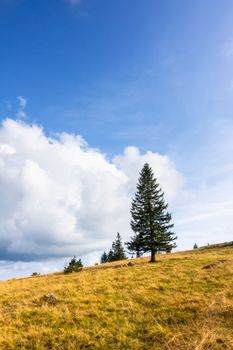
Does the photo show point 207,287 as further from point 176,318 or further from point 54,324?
point 54,324

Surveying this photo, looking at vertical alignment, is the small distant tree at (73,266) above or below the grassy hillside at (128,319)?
above

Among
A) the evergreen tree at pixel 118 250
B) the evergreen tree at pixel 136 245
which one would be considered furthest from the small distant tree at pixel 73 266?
the evergreen tree at pixel 118 250

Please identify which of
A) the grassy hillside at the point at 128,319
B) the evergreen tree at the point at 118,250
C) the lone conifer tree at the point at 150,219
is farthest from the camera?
the evergreen tree at the point at 118,250

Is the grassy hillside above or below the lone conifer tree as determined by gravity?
below

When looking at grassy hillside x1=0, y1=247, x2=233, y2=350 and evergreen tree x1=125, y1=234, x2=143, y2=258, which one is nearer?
grassy hillside x1=0, y1=247, x2=233, y2=350

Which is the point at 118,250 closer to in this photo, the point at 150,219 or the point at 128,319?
the point at 150,219

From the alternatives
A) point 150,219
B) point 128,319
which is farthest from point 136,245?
point 128,319

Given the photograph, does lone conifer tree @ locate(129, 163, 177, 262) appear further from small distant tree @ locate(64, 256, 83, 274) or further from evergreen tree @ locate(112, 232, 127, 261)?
evergreen tree @ locate(112, 232, 127, 261)

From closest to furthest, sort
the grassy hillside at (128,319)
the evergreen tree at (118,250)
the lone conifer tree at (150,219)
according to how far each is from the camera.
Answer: the grassy hillside at (128,319), the lone conifer tree at (150,219), the evergreen tree at (118,250)

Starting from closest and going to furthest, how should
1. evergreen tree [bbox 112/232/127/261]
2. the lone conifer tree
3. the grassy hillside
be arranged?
the grassy hillside < the lone conifer tree < evergreen tree [bbox 112/232/127/261]

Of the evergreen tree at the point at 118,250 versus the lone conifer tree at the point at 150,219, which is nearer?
the lone conifer tree at the point at 150,219

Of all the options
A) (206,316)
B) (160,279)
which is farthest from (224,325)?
(160,279)

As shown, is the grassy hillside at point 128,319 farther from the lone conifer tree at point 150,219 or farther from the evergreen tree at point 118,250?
the evergreen tree at point 118,250

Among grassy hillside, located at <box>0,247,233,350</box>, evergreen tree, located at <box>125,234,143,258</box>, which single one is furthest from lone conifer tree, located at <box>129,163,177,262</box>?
grassy hillside, located at <box>0,247,233,350</box>
